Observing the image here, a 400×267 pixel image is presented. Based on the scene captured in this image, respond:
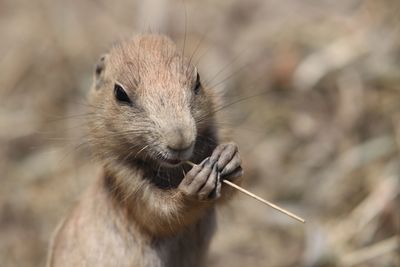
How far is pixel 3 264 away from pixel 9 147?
1.21 metres

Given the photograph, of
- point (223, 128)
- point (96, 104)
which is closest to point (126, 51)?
point (96, 104)

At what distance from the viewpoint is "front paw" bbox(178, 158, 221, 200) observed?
11.3 ft

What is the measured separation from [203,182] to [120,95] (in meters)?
0.66

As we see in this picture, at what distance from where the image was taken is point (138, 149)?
373 centimetres

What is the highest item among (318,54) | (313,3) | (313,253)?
(313,3)

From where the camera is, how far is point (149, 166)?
3895mm

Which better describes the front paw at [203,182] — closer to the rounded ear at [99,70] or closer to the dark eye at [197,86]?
the dark eye at [197,86]

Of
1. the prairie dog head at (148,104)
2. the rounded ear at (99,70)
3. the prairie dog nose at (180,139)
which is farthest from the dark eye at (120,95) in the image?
the prairie dog nose at (180,139)

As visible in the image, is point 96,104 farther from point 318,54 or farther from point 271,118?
point 318,54

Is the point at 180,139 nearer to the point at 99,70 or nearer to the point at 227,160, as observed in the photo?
the point at 227,160

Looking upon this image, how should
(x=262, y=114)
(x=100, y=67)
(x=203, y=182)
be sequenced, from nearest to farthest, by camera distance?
(x=203, y=182) → (x=100, y=67) → (x=262, y=114)

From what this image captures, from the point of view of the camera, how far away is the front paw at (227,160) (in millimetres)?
3539

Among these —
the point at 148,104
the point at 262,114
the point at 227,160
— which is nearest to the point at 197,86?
the point at 148,104

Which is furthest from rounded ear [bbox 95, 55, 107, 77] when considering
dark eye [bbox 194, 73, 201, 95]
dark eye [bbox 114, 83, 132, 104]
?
dark eye [bbox 194, 73, 201, 95]
